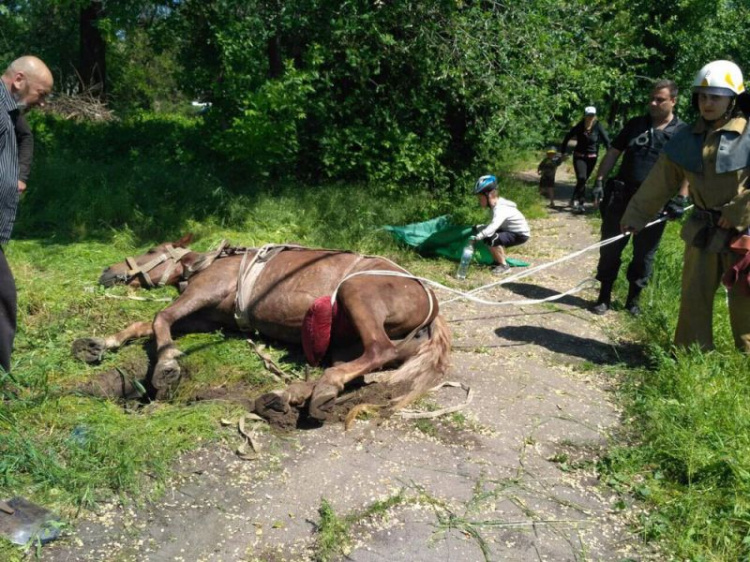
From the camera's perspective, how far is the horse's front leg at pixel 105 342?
188 inches

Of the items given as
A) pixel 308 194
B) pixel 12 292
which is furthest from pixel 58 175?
pixel 12 292

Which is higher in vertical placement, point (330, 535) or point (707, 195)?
point (707, 195)

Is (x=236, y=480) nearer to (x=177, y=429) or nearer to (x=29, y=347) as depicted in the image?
(x=177, y=429)

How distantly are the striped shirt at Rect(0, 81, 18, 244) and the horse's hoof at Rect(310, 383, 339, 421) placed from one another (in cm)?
205

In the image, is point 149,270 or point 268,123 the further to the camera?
point 268,123

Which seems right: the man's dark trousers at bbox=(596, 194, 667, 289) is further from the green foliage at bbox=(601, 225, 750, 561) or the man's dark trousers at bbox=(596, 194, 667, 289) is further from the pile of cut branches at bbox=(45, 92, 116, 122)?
the pile of cut branches at bbox=(45, 92, 116, 122)

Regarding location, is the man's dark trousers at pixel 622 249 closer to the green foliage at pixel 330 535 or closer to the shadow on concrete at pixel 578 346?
the shadow on concrete at pixel 578 346

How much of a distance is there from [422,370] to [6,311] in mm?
2602

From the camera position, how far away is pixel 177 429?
3.87 m

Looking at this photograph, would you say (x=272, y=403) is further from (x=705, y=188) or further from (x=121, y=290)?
(x=705, y=188)

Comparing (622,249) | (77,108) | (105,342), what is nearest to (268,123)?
(105,342)

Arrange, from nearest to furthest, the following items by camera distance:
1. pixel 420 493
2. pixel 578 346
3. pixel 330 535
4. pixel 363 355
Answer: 1. pixel 330 535
2. pixel 420 493
3. pixel 363 355
4. pixel 578 346

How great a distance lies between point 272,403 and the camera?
13.3 feet

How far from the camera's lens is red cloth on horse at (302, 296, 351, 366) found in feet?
15.6
